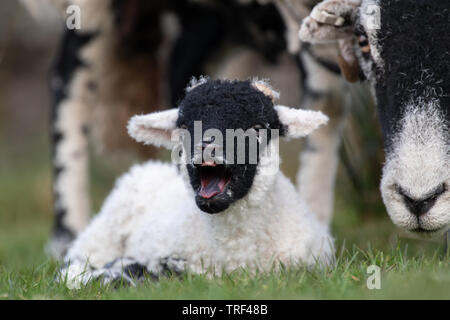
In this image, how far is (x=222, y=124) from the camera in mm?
3395

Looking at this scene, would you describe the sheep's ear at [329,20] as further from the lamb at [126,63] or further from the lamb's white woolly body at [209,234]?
the lamb at [126,63]

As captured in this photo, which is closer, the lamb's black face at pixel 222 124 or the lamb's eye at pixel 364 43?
the lamb's black face at pixel 222 124

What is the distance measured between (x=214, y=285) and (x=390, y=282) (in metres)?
0.74

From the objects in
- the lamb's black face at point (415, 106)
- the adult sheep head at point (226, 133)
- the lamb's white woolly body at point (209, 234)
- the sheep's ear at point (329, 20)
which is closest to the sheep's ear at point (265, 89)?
the adult sheep head at point (226, 133)

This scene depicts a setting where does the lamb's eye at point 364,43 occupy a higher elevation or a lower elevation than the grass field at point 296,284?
higher

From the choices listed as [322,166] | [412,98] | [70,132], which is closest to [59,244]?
[70,132]

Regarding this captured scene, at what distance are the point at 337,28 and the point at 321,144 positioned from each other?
5.19 feet

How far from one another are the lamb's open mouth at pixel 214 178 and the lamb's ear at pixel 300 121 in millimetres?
442

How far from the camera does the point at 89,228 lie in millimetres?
4348

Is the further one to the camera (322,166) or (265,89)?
(322,166)

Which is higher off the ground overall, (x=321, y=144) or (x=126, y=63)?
(x=126, y=63)

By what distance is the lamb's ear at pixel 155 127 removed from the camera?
3.71m

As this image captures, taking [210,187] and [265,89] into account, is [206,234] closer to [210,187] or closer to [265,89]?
[210,187]
